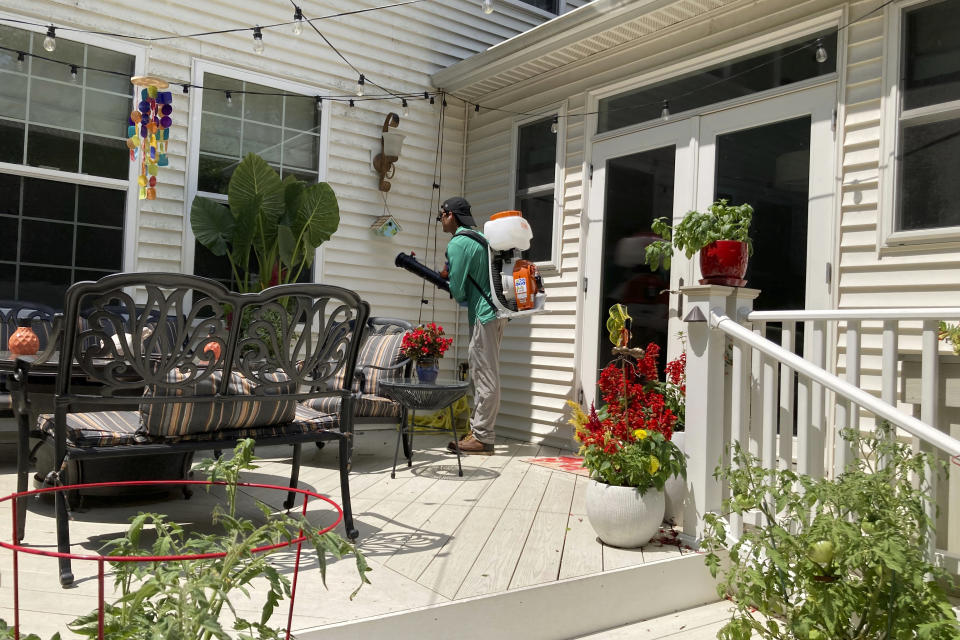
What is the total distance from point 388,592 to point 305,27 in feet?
16.7

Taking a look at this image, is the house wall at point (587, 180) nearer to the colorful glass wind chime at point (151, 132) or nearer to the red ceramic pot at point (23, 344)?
the colorful glass wind chime at point (151, 132)

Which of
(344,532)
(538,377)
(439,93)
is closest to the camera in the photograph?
(344,532)

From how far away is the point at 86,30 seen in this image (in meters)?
5.15

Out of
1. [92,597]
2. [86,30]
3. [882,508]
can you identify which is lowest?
[92,597]

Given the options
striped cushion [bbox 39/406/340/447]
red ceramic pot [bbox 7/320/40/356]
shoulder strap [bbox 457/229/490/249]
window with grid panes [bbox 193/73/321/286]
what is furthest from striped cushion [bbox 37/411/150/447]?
window with grid panes [bbox 193/73/321/286]

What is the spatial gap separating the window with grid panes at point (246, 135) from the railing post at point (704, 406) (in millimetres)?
3791

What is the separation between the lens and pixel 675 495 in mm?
3213

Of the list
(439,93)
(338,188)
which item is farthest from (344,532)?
(439,93)

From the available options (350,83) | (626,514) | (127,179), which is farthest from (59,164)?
(626,514)

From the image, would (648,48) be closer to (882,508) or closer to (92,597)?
(882,508)

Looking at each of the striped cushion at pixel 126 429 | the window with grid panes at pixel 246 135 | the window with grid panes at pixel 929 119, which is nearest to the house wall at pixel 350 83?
the window with grid panes at pixel 246 135

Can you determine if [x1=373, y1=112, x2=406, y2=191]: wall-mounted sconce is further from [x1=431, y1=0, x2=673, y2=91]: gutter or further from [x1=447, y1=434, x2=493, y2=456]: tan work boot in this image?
[x1=447, y1=434, x2=493, y2=456]: tan work boot

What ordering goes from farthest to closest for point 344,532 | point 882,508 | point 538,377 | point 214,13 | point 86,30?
point 538,377
point 214,13
point 86,30
point 344,532
point 882,508

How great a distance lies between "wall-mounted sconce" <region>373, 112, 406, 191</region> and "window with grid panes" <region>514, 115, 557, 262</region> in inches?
41.5
